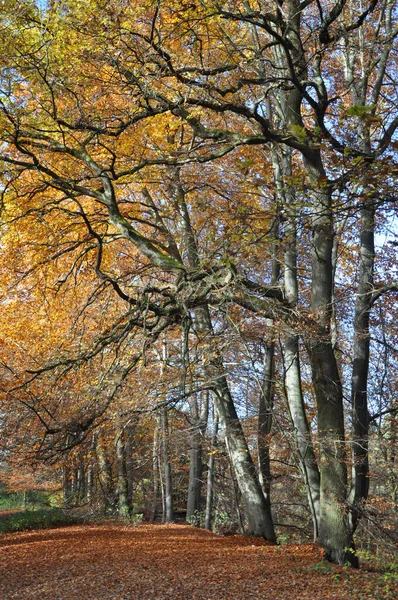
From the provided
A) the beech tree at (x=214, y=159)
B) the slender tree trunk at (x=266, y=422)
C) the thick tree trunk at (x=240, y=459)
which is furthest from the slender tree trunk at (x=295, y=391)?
the thick tree trunk at (x=240, y=459)

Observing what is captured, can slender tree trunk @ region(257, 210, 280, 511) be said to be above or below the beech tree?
below

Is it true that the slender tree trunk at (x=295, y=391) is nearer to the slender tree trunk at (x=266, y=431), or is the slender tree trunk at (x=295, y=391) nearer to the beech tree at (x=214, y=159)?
the beech tree at (x=214, y=159)

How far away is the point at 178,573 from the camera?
6.73 metres

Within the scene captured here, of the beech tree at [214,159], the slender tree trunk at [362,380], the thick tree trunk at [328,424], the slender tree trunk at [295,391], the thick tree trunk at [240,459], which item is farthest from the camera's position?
the thick tree trunk at [240,459]

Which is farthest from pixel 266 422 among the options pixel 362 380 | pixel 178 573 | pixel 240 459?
pixel 178 573

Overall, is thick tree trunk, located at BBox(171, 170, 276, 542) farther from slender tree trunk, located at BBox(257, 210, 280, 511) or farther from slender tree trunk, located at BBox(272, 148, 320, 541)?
slender tree trunk, located at BBox(272, 148, 320, 541)

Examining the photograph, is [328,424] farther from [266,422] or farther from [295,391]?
[266,422]

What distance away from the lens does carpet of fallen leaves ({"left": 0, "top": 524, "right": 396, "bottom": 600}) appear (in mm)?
5812

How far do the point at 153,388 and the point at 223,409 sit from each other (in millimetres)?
2420

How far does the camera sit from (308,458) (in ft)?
29.2

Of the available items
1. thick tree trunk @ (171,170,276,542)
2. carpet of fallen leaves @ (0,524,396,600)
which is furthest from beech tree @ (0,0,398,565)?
thick tree trunk @ (171,170,276,542)

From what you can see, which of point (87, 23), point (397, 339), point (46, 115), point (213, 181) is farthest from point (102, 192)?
point (397, 339)

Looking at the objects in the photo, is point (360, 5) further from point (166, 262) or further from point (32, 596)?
point (32, 596)

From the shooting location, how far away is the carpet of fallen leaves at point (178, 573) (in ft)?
19.1
